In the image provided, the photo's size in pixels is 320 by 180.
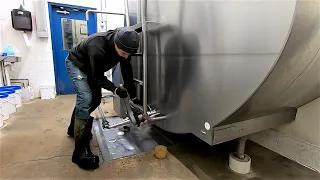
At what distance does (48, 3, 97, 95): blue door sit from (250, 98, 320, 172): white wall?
3.83 meters

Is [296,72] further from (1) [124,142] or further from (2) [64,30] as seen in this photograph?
(2) [64,30]

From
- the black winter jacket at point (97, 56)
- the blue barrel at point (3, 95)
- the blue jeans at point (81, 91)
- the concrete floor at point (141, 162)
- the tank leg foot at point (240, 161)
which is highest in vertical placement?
the black winter jacket at point (97, 56)

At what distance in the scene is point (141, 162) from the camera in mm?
1481

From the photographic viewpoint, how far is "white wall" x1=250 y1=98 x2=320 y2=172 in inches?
53.4

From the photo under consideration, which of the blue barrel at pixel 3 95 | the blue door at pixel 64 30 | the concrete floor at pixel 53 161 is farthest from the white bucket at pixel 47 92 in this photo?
the concrete floor at pixel 53 161

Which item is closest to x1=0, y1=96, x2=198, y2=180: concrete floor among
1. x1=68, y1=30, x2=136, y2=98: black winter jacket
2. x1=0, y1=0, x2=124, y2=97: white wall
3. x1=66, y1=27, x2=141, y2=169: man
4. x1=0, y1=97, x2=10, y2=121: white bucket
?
x1=66, y1=27, x2=141, y2=169: man

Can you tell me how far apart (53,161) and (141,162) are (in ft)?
2.30

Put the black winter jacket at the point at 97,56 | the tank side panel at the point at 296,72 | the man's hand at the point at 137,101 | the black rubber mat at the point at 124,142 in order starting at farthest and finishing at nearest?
the man's hand at the point at 137,101 < the black rubber mat at the point at 124,142 < the black winter jacket at the point at 97,56 < the tank side panel at the point at 296,72

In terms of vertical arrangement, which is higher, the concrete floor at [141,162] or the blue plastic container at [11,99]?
the blue plastic container at [11,99]

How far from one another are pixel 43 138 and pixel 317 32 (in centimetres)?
225

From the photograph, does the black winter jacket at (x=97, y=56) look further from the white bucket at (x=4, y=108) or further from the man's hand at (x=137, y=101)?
the white bucket at (x=4, y=108)

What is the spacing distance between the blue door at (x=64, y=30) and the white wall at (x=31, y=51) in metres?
0.12

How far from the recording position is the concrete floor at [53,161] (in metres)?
1.32

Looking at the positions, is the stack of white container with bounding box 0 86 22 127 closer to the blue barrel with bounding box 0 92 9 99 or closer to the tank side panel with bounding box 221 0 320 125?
the blue barrel with bounding box 0 92 9 99
